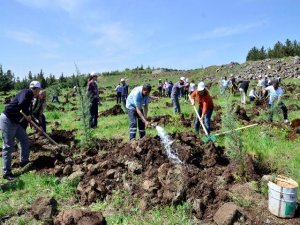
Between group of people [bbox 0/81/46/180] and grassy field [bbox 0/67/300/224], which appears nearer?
grassy field [bbox 0/67/300/224]

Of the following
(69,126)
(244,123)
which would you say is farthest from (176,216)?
(69,126)

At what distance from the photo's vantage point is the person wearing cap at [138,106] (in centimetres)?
863

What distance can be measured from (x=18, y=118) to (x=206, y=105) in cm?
451

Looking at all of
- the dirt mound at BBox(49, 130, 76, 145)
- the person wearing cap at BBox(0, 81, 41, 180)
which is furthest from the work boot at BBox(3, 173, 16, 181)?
the dirt mound at BBox(49, 130, 76, 145)

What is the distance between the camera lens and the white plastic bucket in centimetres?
502

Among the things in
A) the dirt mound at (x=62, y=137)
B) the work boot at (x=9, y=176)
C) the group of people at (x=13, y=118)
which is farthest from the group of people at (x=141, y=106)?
the work boot at (x=9, y=176)

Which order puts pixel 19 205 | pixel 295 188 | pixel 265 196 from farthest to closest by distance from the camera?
pixel 19 205, pixel 265 196, pixel 295 188

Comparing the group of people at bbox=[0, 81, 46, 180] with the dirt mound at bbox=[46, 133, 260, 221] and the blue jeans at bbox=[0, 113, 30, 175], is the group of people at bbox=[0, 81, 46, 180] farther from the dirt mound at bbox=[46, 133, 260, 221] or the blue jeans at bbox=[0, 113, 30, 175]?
the dirt mound at bbox=[46, 133, 260, 221]

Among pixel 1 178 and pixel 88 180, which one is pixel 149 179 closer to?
pixel 88 180

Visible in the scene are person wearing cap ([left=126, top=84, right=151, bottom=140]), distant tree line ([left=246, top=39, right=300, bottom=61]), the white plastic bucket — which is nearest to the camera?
the white plastic bucket

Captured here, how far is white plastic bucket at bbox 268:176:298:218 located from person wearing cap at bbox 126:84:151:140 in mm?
3917

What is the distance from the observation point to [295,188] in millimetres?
5051

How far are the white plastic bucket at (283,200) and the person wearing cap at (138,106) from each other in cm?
392

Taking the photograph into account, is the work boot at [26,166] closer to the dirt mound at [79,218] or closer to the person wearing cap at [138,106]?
the person wearing cap at [138,106]
